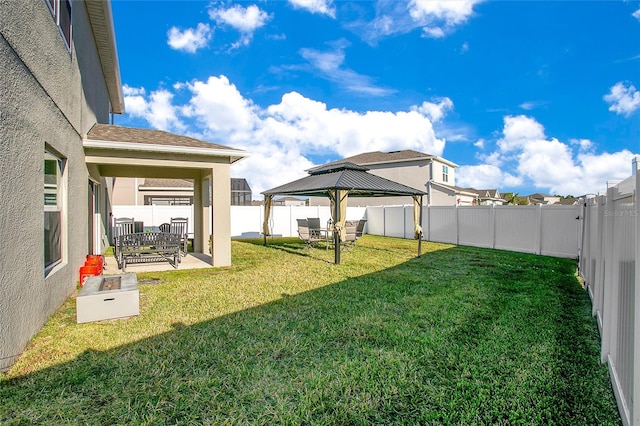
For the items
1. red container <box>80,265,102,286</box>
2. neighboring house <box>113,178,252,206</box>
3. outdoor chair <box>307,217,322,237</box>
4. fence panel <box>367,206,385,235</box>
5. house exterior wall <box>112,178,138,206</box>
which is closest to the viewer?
red container <box>80,265,102,286</box>

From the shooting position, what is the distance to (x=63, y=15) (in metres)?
5.83

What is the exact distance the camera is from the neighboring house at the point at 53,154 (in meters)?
3.40

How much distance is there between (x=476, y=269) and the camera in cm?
916

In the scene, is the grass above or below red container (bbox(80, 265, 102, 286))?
below

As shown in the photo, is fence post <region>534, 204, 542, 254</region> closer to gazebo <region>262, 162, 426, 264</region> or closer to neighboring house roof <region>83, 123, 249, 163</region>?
gazebo <region>262, 162, 426, 264</region>

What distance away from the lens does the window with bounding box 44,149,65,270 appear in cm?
489

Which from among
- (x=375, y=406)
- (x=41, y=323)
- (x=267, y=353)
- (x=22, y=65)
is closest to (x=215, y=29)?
Result: (x=22, y=65)

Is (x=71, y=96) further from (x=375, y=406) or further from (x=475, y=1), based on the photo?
(x=475, y=1)

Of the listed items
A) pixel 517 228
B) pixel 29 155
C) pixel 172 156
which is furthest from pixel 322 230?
pixel 29 155

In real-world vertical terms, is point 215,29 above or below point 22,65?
above

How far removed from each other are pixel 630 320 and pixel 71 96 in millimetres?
8579

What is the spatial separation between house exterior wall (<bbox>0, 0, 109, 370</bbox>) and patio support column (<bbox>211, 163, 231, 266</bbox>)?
333 cm

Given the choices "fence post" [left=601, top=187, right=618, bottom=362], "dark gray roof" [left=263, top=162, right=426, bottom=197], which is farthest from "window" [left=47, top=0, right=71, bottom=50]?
"fence post" [left=601, top=187, right=618, bottom=362]

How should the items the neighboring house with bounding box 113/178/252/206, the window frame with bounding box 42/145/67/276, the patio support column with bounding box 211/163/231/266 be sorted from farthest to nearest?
1. the neighboring house with bounding box 113/178/252/206
2. the patio support column with bounding box 211/163/231/266
3. the window frame with bounding box 42/145/67/276
